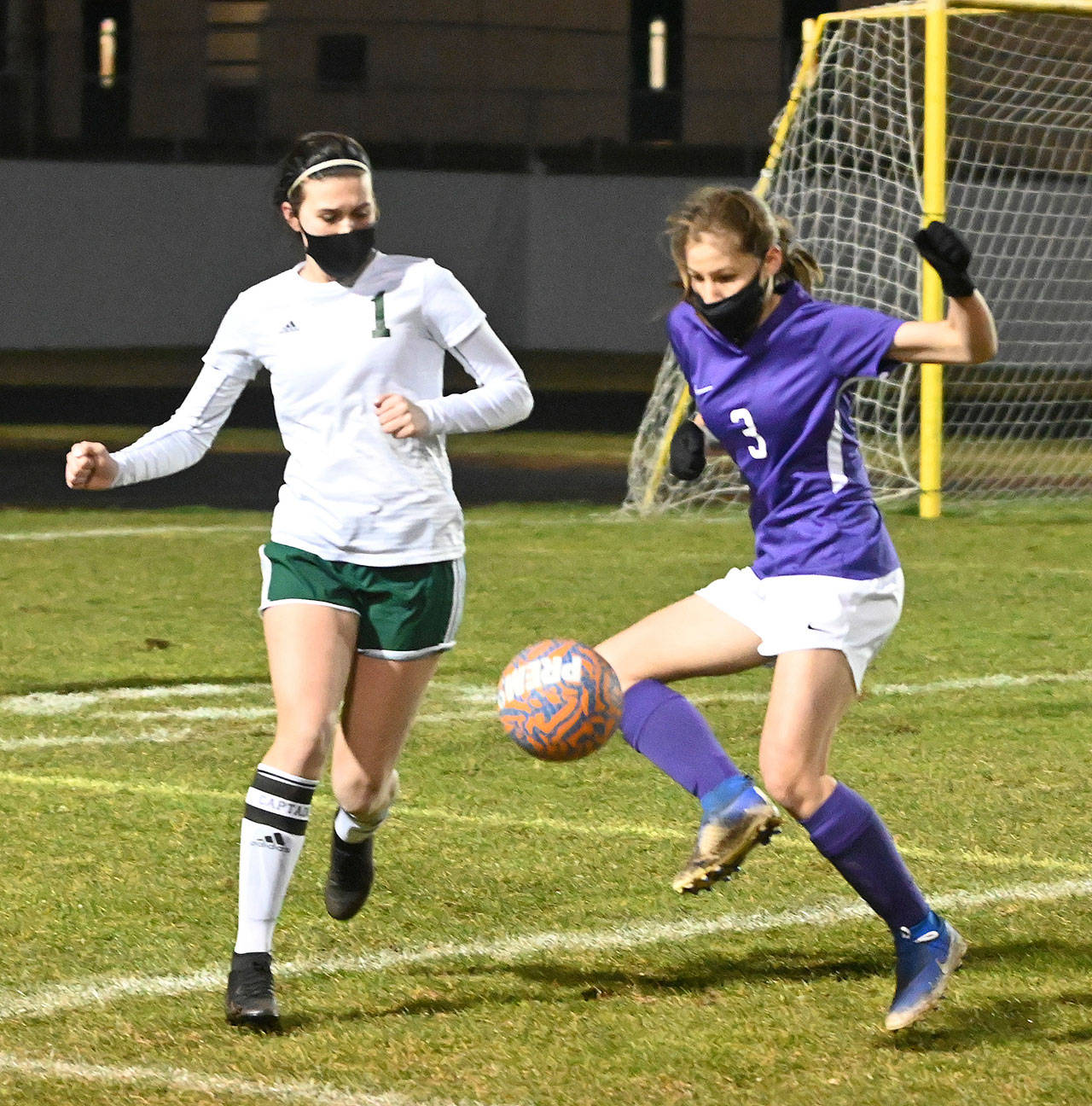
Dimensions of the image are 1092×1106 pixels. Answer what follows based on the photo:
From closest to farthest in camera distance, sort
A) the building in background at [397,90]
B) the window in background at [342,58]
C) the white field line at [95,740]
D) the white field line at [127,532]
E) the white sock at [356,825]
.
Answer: the white sock at [356,825] → the white field line at [95,740] → the white field line at [127,532] → the building in background at [397,90] → the window in background at [342,58]

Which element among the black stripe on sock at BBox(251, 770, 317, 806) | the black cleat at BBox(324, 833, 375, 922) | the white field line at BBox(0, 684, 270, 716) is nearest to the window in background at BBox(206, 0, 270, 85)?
the white field line at BBox(0, 684, 270, 716)

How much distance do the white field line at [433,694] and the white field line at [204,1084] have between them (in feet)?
12.9

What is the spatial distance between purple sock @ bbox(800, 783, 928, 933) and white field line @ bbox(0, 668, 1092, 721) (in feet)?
12.1

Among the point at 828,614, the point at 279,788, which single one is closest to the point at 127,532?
the point at 279,788

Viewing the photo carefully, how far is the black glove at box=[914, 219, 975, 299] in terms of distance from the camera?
4.46 meters

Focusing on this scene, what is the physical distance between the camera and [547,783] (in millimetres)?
7148

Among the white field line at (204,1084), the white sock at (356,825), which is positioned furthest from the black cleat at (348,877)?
the white field line at (204,1084)

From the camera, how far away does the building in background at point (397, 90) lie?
3350 cm

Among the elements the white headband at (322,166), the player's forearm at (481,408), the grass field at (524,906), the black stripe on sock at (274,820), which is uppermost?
the white headband at (322,166)

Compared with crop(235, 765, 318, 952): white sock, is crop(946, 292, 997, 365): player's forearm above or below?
above

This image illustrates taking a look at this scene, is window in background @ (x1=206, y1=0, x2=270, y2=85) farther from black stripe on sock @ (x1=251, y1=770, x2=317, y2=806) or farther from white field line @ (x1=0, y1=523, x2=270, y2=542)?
black stripe on sock @ (x1=251, y1=770, x2=317, y2=806)

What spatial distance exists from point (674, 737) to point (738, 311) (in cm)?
93

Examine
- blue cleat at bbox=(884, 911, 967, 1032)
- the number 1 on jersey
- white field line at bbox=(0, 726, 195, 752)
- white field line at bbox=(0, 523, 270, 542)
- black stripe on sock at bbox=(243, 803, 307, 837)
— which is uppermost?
the number 1 on jersey

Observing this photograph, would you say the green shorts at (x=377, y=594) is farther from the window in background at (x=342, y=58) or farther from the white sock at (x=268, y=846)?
the window in background at (x=342, y=58)
